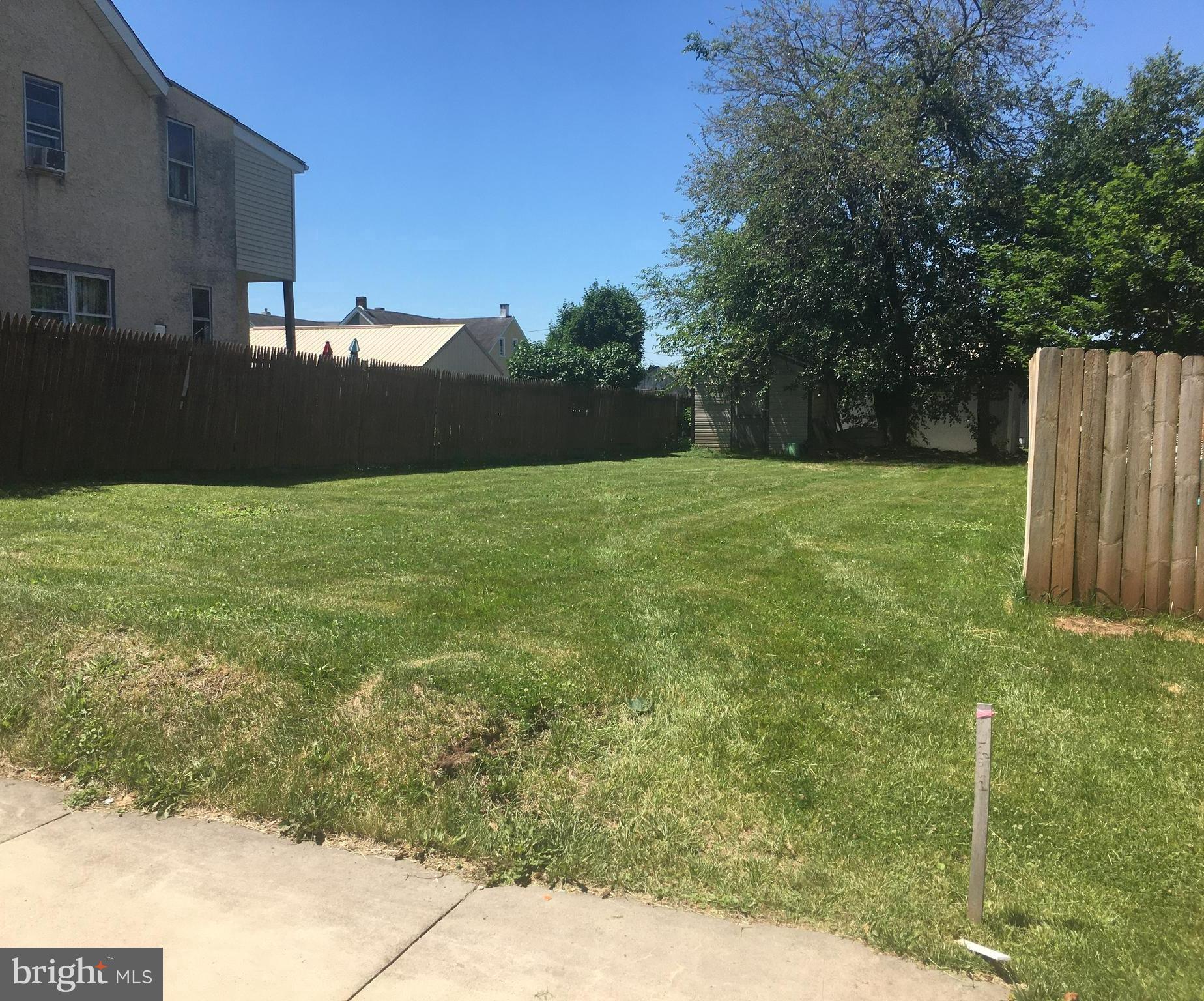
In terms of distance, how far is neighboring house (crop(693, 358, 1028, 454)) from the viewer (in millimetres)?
26219

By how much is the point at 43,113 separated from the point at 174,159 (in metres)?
2.60

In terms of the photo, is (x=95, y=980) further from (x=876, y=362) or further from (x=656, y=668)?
(x=876, y=362)

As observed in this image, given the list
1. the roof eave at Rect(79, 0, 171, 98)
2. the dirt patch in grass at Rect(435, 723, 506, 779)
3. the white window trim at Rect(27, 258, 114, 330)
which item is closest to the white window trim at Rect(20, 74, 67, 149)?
the roof eave at Rect(79, 0, 171, 98)

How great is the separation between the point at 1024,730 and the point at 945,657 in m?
0.98

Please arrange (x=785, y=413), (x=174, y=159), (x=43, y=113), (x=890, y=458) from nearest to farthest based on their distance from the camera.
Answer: (x=43, y=113) < (x=174, y=159) < (x=890, y=458) < (x=785, y=413)

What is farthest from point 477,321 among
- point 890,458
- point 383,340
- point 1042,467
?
point 1042,467

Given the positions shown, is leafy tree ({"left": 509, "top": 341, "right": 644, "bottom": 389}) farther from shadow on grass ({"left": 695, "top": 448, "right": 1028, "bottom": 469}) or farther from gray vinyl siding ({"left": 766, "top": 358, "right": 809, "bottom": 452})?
shadow on grass ({"left": 695, "top": 448, "right": 1028, "bottom": 469})

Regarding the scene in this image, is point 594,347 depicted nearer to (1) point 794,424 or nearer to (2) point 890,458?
(1) point 794,424

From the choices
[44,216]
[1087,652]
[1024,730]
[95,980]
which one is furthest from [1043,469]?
[44,216]

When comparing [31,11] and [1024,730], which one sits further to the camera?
[31,11]

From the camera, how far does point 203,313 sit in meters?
18.6

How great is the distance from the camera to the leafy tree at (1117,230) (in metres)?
17.6

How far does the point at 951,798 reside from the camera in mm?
3775

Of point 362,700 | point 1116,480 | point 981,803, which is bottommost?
point 362,700
